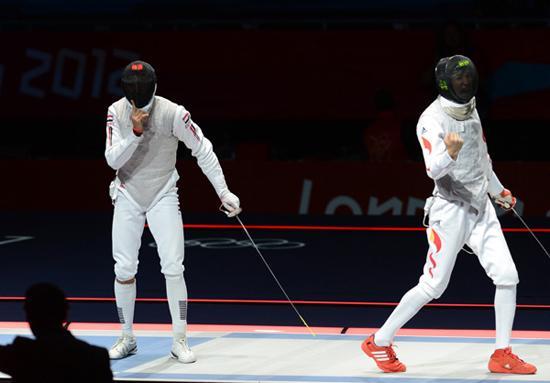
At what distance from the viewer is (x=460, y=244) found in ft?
18.0

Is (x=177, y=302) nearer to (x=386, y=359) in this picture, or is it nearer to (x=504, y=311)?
(x=386, y=359)

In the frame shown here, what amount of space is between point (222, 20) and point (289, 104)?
1.18m

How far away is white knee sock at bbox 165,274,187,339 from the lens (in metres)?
5.80

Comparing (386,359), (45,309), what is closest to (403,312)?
(386,359)

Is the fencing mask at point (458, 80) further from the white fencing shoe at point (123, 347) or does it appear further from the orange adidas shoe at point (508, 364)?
the white fencing shoe at point (123, 347)

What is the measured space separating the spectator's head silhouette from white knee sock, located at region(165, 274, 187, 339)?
7.95 ft

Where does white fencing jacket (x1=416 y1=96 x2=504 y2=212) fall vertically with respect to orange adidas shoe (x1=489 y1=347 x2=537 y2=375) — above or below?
above

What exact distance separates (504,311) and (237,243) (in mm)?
4855

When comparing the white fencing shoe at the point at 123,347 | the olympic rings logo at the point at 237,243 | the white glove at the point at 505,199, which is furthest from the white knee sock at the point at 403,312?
the olympic rings logo at the point at 237,243

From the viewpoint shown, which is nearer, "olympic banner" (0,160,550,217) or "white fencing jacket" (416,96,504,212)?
"white fencing jacket" (416,96,504,212)

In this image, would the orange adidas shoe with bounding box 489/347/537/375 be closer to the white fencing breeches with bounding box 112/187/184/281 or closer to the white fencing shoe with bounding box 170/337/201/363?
the white fencing shoe with bounding box 170/337/201/363

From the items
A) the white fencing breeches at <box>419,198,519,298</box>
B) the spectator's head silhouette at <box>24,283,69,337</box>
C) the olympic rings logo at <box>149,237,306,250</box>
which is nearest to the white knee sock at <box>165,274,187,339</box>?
the white fencing breeches at <box>419,198,519,298</box>

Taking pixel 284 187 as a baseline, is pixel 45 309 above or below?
above

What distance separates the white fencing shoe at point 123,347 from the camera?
579 cm
